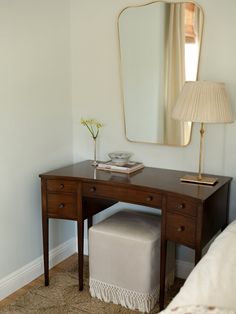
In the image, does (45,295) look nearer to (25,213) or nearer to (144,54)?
(25,213)

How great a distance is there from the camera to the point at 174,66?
8.41 feet

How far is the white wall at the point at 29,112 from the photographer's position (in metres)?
2.45

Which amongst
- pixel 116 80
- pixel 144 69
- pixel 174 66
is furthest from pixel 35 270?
pixel 174 66

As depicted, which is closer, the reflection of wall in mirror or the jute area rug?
the jute area rug

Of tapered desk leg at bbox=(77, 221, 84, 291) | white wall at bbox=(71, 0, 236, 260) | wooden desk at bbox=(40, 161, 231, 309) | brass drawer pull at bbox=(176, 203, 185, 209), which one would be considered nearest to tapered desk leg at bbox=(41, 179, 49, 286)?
wooden desk at bbox=(40, 161, 231, 309)

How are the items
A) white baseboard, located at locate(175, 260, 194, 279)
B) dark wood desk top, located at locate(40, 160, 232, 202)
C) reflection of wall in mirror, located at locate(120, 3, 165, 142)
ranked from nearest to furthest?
dark wood desk top, located at locate(40, 160, 232, 202), reflection of wall in mirror, located at locate(120, 3, 165, 142), white baseboard, located at locate(175, 260, 194, 279)

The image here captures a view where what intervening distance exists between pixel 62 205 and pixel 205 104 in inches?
44.7

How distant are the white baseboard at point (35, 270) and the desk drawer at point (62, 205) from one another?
47 cm

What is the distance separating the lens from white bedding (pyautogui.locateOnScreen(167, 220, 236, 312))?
47.3 inches

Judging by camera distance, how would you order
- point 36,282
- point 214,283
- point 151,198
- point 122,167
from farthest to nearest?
point 36,282 → point 122,167 → point 151,198 → point 214,283

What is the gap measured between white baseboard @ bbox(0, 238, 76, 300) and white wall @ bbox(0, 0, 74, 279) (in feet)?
0.15

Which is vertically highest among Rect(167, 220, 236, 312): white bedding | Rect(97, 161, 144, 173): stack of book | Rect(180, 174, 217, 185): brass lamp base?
Rect(97, 161, 144, 173): stack of book

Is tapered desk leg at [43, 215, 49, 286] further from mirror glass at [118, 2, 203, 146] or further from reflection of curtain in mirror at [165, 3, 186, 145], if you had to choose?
reflection of curtain in mirror at [165, 3, 186, 145]

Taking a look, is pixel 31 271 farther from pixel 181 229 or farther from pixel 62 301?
pixel 181 229
